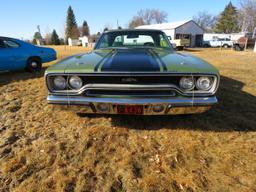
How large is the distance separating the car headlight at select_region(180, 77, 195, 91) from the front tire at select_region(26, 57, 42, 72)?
20.1 ft

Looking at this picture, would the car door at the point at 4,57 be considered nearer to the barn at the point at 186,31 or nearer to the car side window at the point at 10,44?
the car side window at the point at 10,44

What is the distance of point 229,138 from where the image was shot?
271 cm

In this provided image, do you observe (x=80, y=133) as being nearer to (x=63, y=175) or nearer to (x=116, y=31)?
(x=63, y=175)

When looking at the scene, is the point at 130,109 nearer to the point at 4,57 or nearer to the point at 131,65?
the point at 131,65

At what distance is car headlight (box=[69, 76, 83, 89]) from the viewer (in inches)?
93.7

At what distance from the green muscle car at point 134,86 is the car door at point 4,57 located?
15.0ft

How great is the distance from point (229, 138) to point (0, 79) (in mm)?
6362

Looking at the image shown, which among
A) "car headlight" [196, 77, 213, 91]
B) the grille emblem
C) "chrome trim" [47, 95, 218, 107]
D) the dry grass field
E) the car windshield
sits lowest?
the dry grass field

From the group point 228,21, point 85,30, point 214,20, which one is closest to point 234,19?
point 228,21

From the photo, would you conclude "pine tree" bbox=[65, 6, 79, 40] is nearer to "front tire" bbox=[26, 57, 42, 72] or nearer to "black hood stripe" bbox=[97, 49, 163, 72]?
"front tire" bbox=[26, 57, 42, 72]

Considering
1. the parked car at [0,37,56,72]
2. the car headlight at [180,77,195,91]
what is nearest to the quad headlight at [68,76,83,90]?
the car headlight at [180,77,195,91]

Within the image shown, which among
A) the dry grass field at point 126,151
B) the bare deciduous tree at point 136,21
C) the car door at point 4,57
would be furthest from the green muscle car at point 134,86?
the bare deciduous tree at point 136,21

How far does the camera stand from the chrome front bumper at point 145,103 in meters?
2.25

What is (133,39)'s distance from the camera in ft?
13.9
